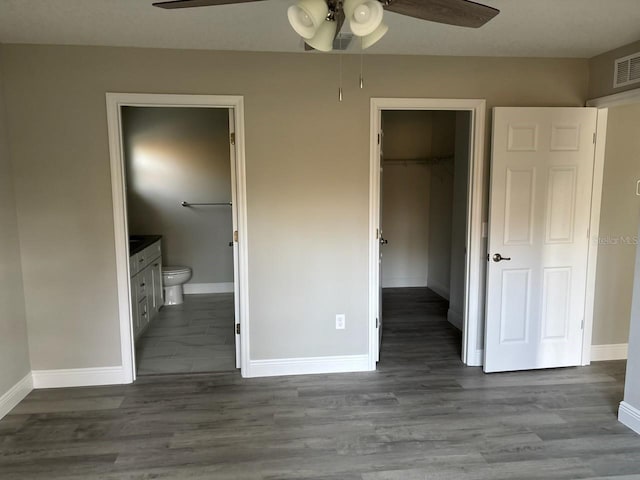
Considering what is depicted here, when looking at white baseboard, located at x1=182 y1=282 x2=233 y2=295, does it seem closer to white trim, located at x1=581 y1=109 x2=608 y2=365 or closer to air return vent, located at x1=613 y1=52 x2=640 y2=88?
white trim, located at x1=581 y1=109 x2=608 y2=365

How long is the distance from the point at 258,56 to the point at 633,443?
11.2 feet

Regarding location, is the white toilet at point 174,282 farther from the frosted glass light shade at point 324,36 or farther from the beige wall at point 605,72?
the beige wall at point 605,72

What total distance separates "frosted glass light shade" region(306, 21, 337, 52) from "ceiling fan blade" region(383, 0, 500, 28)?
0.24 metres

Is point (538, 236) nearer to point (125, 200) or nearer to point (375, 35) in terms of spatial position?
point (375, 35)

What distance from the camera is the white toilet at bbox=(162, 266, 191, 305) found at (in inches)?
209

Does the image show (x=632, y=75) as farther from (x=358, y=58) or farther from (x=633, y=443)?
(x=633, y=443)

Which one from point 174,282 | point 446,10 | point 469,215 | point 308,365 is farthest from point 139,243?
point 446,10

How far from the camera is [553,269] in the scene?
342cm

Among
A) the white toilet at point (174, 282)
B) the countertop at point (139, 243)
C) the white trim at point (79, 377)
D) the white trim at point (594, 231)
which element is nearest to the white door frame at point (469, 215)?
the white trim at point (594, 231)

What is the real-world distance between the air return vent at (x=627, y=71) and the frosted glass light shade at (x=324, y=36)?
7.77 ft

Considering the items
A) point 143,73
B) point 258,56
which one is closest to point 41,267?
point 143,73

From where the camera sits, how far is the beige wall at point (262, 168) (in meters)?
3.02

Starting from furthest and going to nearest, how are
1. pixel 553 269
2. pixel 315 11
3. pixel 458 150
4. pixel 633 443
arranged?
pixel 458 150 → pixel 553 269 → pixel 633 443 → pixel 315 11

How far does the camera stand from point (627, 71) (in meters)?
3.04
